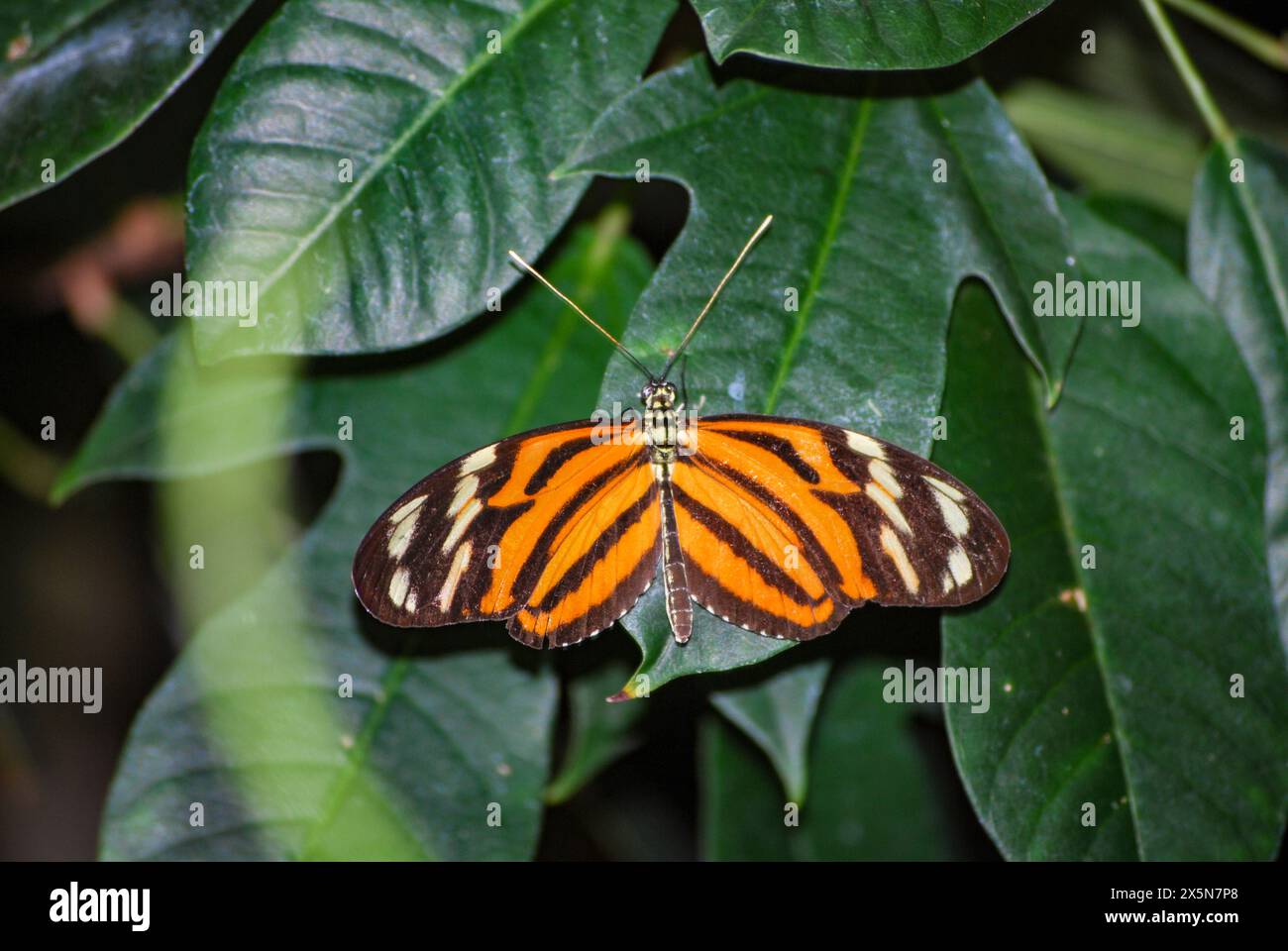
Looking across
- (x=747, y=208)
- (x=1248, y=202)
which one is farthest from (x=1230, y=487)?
(x=747, y=208)

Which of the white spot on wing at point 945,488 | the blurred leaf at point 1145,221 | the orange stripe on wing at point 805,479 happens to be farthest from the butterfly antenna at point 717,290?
the blurred leaf at point 1145,221

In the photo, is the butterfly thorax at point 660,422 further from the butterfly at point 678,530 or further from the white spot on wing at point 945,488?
the white spot on wing at point 945,488

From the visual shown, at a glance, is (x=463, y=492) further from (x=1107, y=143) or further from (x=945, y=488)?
(x=1107, y=143)

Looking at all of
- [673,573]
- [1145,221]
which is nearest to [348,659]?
[673,573]

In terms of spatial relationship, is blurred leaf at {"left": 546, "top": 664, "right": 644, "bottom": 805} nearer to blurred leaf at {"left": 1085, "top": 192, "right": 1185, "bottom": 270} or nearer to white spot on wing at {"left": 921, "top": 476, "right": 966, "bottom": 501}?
white spot on wing at {"left": 921, "top": 476, "right": 966, "bottom": 501}

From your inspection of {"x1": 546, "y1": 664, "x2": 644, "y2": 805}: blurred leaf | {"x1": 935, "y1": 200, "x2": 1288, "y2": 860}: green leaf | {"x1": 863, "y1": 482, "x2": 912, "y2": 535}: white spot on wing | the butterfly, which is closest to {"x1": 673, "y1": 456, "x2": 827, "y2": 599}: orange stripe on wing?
the butterfly

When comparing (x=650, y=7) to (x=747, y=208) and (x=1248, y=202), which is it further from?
(x=1248, y=202)
